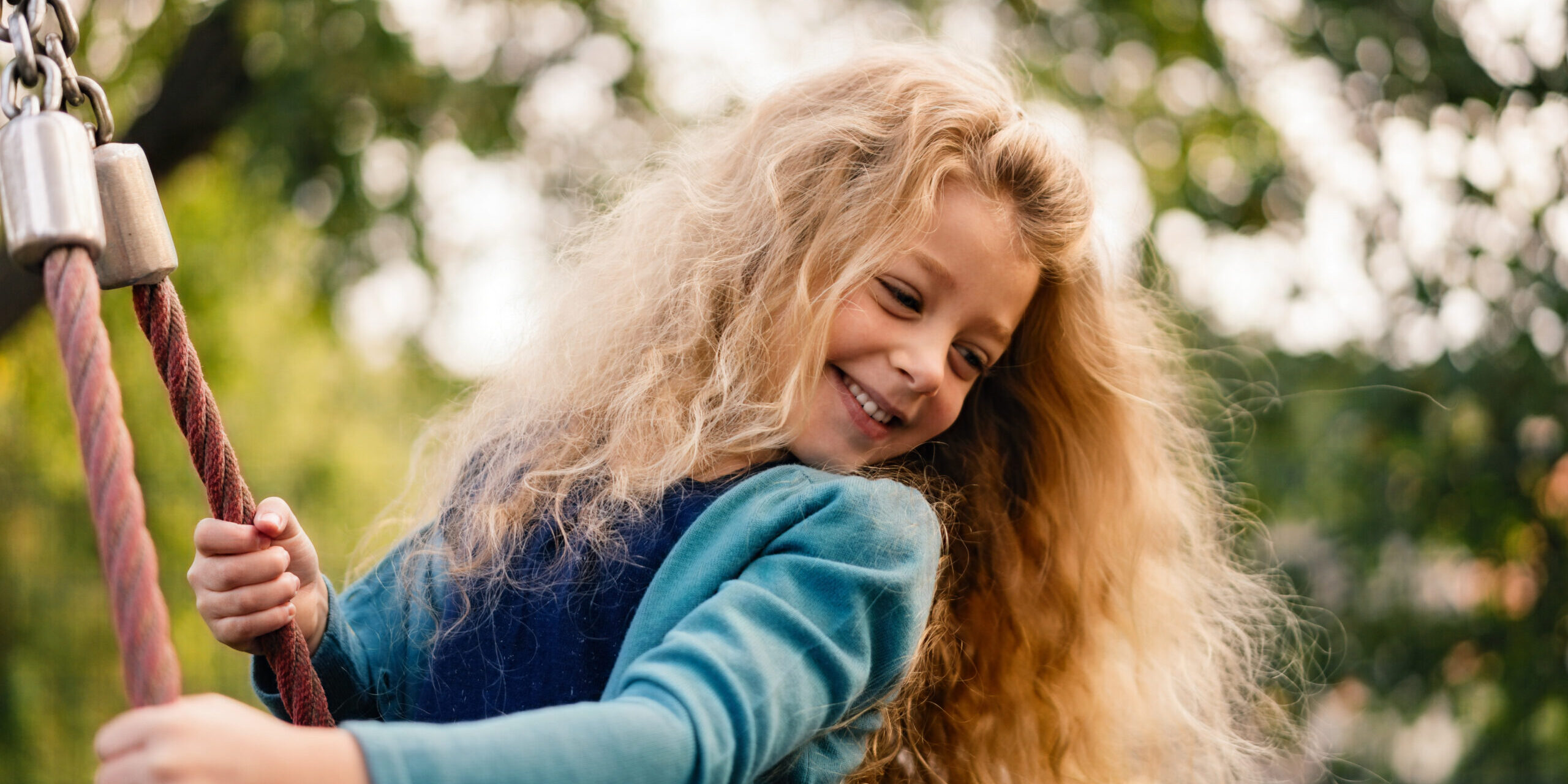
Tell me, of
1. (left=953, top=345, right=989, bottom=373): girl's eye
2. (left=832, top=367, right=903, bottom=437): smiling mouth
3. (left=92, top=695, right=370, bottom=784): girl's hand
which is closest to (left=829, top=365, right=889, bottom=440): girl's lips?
(left=832, top=367, right=903, bottom=437): smiling mouth

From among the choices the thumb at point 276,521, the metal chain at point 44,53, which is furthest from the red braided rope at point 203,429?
the metal chain at point 44,53

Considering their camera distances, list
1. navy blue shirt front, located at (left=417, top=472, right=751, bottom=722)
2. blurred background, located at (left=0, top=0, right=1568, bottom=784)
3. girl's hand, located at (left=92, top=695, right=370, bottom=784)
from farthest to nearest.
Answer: blurred background, located at (left=0, top=0, right=1568, bottom=784) → navy blue shirt front, located at (left=417, top=472, right=751, bottom=722) → girl's hand, located at (left=92, top=695, right=370, bottom=784)

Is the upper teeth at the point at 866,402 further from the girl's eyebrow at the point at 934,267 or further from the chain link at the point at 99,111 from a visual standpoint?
the chain link at the point at 99,111

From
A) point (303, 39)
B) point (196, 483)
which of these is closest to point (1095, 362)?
point (303, 39)

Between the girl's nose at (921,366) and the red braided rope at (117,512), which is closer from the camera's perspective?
the red braided rope at (117,512)

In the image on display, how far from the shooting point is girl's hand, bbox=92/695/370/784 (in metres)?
0.58

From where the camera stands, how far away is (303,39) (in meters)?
3.20

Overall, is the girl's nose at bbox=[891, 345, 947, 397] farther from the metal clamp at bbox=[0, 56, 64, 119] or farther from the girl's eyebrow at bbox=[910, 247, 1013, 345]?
the metal clamp at bbox=[0, 56, 64, 119]

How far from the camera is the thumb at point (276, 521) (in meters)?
0.95

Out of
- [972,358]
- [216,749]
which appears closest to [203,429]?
[216,749]

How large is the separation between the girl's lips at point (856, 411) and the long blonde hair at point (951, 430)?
0.08ft

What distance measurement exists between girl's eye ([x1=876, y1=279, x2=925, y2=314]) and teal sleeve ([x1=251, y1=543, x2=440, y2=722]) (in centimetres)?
50

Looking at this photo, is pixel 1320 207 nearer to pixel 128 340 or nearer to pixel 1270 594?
pixel 1270 594

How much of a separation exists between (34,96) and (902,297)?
0.68m
